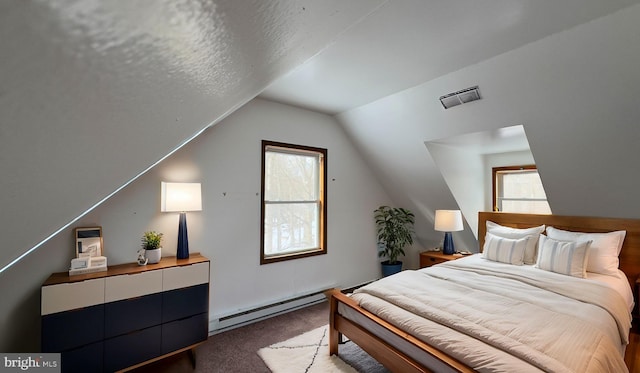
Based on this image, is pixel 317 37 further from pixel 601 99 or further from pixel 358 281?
pixel 358 281

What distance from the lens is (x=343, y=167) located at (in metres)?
4.08

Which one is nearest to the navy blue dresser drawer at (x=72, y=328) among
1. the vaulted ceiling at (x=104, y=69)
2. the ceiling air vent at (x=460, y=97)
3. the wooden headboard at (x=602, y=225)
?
the vaulted ceiling at (x=104, y=69)

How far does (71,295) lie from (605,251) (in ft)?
14.4

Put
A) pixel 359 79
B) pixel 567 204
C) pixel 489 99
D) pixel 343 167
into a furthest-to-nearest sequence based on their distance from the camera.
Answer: pixel 343 167 → pixel 567 204 → pixel 359 79 → pixel 489 99

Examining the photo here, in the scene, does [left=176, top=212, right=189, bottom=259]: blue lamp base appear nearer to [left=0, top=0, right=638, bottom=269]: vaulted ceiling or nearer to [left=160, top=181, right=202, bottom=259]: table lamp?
[left=160, top=181, right=202, bottom=259]: table lamp

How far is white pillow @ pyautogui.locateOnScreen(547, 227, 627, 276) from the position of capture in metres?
2.57

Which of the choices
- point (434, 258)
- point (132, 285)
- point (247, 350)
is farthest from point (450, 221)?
point (132, 285)

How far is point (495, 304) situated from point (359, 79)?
218cm

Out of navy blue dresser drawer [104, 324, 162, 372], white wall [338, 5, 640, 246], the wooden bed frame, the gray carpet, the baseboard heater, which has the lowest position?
the gray carpet

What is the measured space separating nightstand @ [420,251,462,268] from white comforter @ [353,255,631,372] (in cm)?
103

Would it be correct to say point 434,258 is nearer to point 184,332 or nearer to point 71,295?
point 184,332

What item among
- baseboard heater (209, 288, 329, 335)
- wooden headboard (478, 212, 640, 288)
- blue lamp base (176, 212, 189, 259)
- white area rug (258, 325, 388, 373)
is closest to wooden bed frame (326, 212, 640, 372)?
wooden headboard (478, 212, 640, 288)

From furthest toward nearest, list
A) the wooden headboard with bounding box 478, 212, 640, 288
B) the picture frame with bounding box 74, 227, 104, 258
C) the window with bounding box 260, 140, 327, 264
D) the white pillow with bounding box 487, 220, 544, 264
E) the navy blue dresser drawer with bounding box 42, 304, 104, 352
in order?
the window with bounding box 260, 140, 327, 264 < the white pillow with bounding box 487, 220, 544, 264 < the wooden headboard with bounding box 478, 212, 640, 288 < the picture frame with bounding box 74, 227, 104, 258 < the navy blue dresser drawer with bounding box 42, 304, 104, 352

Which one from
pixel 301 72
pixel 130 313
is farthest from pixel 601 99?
pixel 130 313
